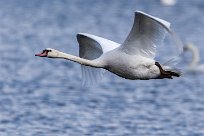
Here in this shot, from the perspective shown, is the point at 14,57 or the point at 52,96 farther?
the point at 14,57

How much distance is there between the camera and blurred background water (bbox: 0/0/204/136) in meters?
16.9

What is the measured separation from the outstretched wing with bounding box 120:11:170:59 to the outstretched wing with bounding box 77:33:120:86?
2.15ft

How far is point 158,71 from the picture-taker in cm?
1098

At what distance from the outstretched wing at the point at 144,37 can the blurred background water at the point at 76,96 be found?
492 cm

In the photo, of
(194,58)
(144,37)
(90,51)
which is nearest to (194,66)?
(194,58)

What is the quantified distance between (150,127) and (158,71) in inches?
240

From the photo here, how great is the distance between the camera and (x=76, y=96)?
21.0m

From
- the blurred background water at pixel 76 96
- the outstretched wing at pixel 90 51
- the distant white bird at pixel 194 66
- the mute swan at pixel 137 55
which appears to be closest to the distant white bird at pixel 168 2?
the blurred background water at pixel 76 96

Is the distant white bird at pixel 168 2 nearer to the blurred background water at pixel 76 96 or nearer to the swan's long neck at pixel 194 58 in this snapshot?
the blurred background water at pixel 76 96

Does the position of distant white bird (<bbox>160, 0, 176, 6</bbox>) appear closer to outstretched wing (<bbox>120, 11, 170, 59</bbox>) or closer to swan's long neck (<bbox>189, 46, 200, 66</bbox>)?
swan's long neck (<bbox>189, 46, 200, 66</bbox>)

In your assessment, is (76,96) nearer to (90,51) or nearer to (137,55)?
(90,51)

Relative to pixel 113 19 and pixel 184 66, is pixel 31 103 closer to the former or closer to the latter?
pixel 184 66

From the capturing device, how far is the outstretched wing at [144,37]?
10891 millimetres

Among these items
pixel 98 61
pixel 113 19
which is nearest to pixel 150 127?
pixel 98 61
